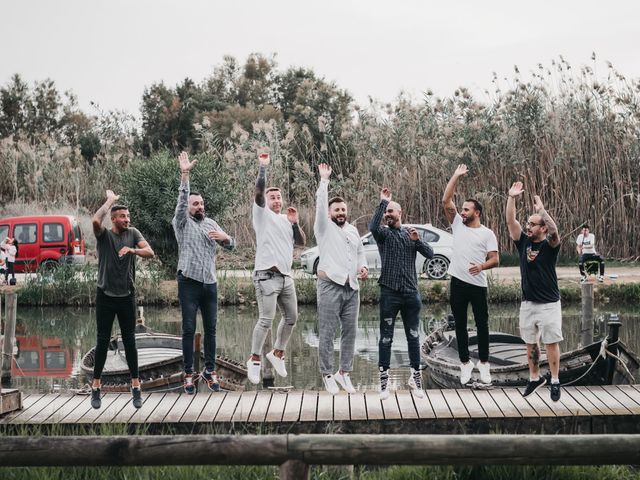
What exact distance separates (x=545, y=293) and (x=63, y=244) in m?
18.0

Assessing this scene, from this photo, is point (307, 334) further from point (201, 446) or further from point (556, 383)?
point (201, 446)

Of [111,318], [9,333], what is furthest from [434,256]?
[111,318]

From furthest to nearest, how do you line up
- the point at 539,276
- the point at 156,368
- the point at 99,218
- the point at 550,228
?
the point at 156,368 → the point at 539,276 → the point at 550,228 → the point at 99,218

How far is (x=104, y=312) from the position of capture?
7.59 metres

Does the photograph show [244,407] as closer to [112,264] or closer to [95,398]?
[95,398]

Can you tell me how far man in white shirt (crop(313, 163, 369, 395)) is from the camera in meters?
8.09

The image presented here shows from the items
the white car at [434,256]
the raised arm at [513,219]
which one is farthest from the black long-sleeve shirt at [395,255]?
the white car at [434,256]

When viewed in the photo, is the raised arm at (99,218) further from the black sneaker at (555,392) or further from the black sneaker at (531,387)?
the black sneaker at (555,392)

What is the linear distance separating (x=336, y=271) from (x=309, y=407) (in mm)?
1260

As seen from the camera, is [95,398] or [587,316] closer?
[95,398]

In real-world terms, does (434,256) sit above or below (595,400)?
above

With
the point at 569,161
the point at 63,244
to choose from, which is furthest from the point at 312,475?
the point at 569,161

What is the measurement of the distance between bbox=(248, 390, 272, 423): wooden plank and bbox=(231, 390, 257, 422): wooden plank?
4 cm

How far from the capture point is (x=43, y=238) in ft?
77.8
